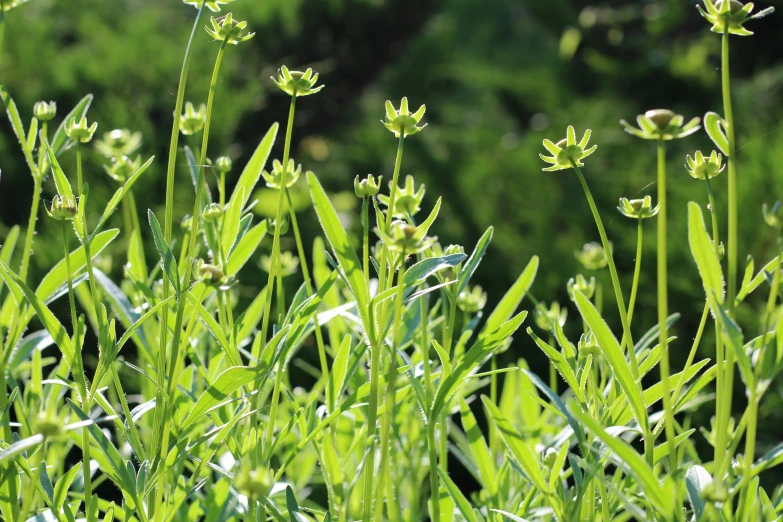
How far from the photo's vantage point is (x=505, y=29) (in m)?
3.05

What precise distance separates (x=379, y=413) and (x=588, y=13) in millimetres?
2218

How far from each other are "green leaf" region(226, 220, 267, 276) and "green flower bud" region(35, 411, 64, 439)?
14 cm

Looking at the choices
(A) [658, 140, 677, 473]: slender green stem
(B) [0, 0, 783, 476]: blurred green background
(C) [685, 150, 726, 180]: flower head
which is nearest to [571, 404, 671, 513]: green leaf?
(A) [658, 140, 677, 473]: slender green stem

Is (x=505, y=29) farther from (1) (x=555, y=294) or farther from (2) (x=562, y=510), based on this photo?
(2) (x=562, y=510)

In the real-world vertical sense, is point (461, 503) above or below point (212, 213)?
below

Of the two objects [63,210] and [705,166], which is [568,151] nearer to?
[705,166]

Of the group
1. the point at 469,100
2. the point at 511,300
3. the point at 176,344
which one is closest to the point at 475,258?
the point at 511,300

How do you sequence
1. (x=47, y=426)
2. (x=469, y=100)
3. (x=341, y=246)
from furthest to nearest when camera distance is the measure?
(x=469, y=100) → (x=341, y=246) → (x=47, y=426)

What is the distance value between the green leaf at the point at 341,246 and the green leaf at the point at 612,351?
0.08 meters

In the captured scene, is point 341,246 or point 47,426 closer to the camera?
point 47,426

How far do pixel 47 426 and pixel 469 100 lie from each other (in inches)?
106

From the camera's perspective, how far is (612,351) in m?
0.28

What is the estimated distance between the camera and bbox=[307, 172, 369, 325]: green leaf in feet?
1.00

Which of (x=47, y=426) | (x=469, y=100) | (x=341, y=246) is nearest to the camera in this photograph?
(x=47, y=426)
